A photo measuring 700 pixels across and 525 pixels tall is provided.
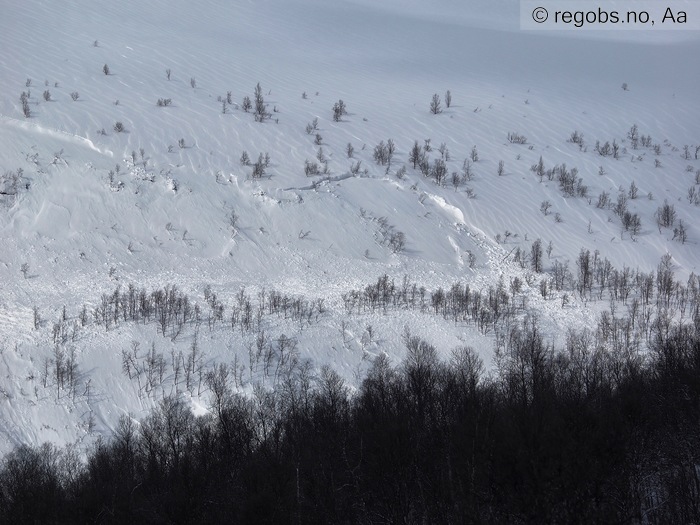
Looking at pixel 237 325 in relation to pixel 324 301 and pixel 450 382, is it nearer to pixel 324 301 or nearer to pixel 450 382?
pixel 324 301

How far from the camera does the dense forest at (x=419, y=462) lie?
1697cm

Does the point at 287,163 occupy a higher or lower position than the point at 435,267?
higher

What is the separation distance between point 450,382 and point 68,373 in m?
19.5

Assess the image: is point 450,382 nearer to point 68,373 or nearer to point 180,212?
point 68,373

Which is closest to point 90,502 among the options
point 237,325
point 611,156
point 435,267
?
point 237,325

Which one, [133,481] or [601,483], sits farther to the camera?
[133,481]

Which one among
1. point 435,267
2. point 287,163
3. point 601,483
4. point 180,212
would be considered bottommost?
point 601,483

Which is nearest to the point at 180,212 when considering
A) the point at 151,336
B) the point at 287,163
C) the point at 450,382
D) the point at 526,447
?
the point at 287,163

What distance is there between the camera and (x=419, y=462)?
2014cm

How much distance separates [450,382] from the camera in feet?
85.5

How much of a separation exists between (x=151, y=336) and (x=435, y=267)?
69.4 ft

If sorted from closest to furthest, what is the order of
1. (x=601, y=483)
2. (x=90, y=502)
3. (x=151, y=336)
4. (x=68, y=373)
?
(x=601, y=483), (x=90, y=502), (x=68, y=373), (x=151, y=336)

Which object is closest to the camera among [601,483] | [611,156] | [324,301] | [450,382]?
[601,483]

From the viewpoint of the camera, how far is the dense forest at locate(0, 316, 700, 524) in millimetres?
16969
